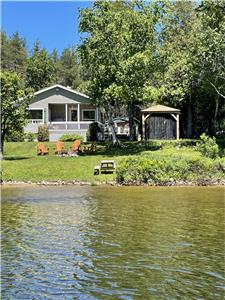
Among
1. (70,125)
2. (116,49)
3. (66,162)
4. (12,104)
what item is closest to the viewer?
(66,162)

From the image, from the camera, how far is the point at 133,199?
2055cm

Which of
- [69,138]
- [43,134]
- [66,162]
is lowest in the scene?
[66,162]

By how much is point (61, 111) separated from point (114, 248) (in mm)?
39985

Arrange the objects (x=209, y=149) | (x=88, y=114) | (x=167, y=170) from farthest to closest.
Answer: (x=88, y=114), (x=209, y=149), (x=167, y=170)

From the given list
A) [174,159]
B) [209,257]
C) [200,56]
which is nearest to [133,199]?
[174,159]

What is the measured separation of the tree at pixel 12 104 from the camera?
3195cm

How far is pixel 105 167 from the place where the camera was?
29000 mm

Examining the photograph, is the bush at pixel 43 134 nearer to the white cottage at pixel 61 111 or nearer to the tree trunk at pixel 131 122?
the white cottage at pixel 61 111

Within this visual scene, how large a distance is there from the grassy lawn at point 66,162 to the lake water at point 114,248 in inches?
292

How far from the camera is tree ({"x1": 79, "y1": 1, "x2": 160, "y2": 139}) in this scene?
33.6 m

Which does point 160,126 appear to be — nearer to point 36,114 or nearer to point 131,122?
point 131,122

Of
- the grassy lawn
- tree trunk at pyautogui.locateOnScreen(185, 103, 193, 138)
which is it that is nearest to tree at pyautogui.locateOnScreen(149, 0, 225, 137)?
tree trunk at pyautogui.locateOnScreen(185, 103, 193, 138)

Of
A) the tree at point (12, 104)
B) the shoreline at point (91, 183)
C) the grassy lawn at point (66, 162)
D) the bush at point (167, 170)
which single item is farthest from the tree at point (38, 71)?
the bush at point (167, 170)

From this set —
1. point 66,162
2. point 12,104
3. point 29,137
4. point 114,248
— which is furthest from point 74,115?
point 114,248
